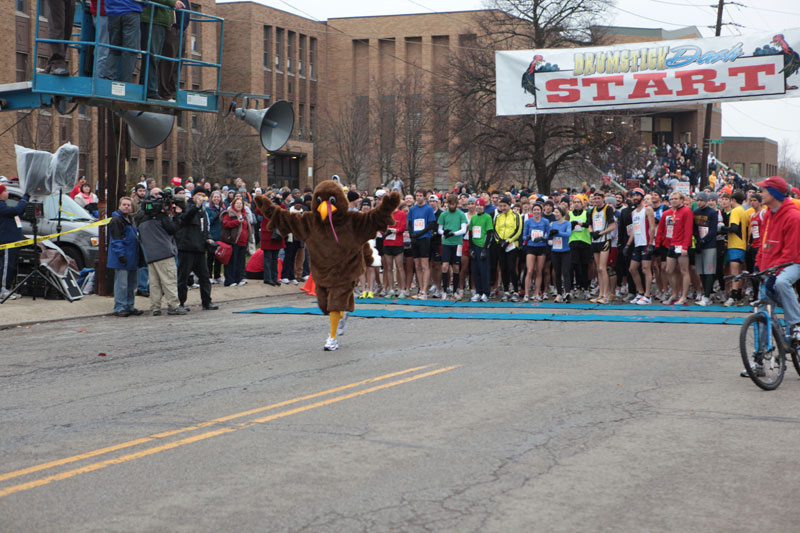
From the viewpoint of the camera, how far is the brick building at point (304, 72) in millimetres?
42188

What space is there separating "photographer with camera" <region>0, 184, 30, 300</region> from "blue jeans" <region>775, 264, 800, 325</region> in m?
11.8

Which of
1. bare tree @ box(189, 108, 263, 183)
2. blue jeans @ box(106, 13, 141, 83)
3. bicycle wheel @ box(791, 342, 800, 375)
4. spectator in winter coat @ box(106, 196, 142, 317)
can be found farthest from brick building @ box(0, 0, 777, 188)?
bicycle wheel @ box(791, 342, 800, 375)

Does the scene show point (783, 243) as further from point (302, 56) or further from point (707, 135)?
point (302, 56)

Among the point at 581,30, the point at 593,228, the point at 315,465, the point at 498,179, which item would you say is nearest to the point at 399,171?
the point at 498,179

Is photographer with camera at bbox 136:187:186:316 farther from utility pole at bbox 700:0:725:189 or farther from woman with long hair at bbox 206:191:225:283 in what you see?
utility pole at bbox 700:0:725:189

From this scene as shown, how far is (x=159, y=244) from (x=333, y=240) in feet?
16.9

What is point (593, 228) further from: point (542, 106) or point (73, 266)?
point (73, 266)

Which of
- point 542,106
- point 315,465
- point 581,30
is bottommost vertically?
point 315,465

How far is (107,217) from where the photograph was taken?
17.6 metres

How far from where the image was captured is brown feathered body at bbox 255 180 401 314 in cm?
1124

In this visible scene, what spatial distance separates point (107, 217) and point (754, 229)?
11.8m

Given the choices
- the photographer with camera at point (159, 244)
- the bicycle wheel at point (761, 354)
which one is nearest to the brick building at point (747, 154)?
the photographer with camera at point (159, 244)

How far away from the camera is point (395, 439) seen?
21.4 feet

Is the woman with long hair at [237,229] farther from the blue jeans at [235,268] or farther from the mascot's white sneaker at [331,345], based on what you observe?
the mascot's white sneaker at [331,345]
